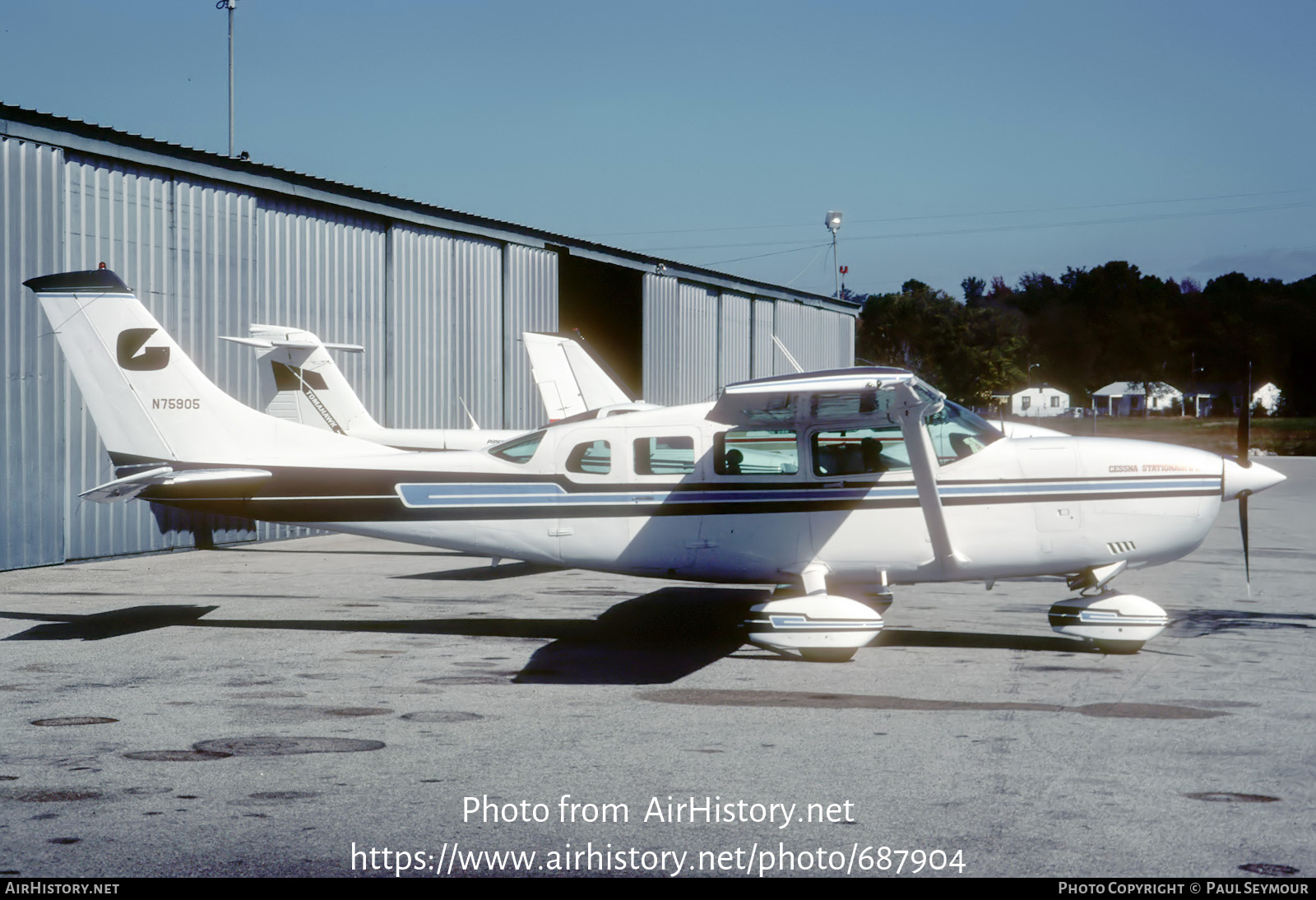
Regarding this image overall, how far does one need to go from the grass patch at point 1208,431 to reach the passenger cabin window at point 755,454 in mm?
48753

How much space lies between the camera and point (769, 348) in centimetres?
3694

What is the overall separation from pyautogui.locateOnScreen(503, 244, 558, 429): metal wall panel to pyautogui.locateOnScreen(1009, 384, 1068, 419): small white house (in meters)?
64.9

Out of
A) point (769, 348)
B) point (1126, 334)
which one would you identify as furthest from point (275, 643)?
point (1126, 334)

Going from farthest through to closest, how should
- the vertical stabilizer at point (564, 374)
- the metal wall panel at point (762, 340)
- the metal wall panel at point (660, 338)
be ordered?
the metal wall panel at point (762, 340) → the metal wall panel at point (660, 338) → the vertical stabilizer at point (564, 374)

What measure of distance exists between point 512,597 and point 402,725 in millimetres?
5559

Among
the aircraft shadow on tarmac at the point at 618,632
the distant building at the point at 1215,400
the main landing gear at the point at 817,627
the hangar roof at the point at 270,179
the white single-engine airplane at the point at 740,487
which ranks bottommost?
the aircraft shadow on tarmac at the point at 618,632

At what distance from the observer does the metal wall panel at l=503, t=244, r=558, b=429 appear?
78.9ft

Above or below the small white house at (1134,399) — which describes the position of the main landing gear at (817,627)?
below

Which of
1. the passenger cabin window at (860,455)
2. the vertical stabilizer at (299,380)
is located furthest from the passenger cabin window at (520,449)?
the vertical stabilizer at (299,380)

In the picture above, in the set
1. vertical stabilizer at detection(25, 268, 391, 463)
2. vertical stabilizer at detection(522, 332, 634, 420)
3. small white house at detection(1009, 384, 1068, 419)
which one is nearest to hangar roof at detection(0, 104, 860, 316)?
vertical stabilizer at detection(522, 332, 634, 420)

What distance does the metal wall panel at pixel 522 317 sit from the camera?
24.1 m

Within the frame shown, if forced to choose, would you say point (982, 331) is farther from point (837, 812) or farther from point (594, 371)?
point (837, 812)

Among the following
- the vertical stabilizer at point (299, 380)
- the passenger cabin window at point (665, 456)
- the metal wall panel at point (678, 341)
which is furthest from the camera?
the metal wall panel at point (678, 341)

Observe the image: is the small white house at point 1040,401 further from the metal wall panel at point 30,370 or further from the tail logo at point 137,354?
the tail logo at point 137,354
